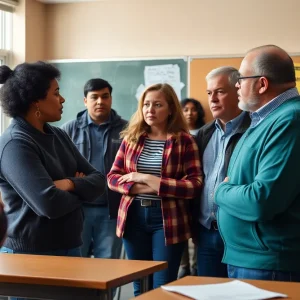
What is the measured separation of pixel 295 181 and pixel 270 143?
17 cm

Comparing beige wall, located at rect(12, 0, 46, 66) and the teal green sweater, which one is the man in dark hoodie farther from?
the teal green sweater

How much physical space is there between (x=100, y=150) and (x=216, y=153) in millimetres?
1357

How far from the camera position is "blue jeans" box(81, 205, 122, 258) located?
442 cm

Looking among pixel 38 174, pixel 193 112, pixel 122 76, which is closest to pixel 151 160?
pixel 38 174

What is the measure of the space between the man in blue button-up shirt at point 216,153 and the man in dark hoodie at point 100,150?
3.47 ft

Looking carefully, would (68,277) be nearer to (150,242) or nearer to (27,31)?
(150,242)

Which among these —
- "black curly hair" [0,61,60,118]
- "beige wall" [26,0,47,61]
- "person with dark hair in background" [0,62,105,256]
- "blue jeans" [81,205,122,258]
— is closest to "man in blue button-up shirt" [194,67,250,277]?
"person with dark hair in background" [0,62,105,256]

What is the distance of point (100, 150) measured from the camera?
459 centimetres

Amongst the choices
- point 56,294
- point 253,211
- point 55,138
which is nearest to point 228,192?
point 253,211

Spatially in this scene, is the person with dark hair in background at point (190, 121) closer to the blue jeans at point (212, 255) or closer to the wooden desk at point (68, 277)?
the blue jeans at point (212, 255)

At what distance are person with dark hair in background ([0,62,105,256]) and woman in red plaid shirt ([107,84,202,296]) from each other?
35 cm

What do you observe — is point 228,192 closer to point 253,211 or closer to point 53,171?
point 253,211

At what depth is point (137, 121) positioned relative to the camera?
371 cm

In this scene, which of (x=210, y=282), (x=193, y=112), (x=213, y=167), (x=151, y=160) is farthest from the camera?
(x=193, y=112)
